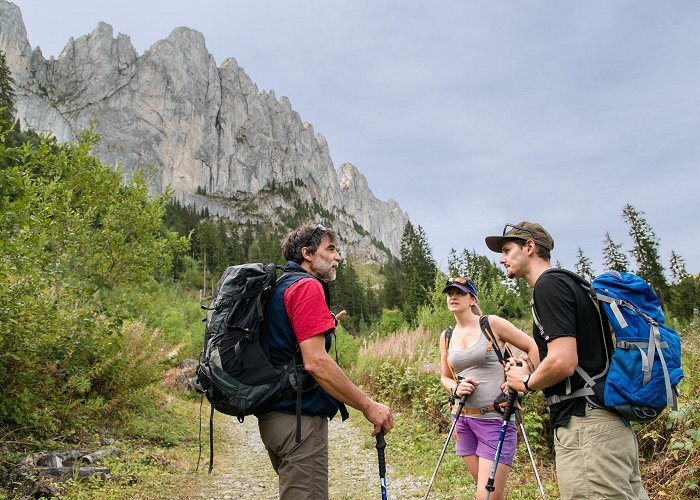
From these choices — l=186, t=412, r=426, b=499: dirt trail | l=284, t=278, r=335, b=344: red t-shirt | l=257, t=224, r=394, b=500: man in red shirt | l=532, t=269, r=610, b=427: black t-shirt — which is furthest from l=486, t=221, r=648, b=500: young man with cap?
l=186, t=412, r=426, b=499: dirt trail

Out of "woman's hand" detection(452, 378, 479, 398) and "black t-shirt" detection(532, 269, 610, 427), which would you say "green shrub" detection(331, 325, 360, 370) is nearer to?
"woman's hand" detection(452, 378, 479, 398)

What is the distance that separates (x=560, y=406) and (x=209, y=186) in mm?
129304

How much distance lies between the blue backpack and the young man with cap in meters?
0.05

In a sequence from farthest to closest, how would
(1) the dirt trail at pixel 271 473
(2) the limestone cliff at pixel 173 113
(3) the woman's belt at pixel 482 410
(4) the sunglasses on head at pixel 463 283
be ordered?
(2) the limestone cliff at pixel 173 113 → (1) the dirt trail at pixel 271 473 → (4) the sunglasses on head at pixel 463 283 → (3) the woman's belt at pixel 482 410

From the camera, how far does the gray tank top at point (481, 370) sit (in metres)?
3.26

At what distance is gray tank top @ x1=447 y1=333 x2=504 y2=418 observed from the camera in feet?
10.7

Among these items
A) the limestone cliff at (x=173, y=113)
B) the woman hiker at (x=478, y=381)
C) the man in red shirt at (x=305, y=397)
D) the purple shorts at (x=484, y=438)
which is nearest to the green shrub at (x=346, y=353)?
the woman hiker at (x=478, y=381)

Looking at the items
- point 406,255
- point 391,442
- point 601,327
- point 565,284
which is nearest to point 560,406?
point 601,327

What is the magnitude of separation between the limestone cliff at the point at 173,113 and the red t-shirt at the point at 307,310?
104 metres

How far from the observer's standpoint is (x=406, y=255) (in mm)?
62406

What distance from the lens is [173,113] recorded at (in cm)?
11612

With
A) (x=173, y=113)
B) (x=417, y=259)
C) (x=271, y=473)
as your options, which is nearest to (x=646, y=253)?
(x=417, y=259)

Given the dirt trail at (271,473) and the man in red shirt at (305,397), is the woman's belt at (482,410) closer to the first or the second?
the man in red shirt at (305,397)

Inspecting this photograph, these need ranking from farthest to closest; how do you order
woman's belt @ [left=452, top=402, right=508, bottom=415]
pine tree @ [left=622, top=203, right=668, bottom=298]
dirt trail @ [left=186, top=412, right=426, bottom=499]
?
pine tree @ [left=622, top=203, right=668, bottom=298] < dirt trail @ [left=186, top=412, right=426, bottom=499] < woman's belt @ [left=452, top=402, right=508, bottom=415]
